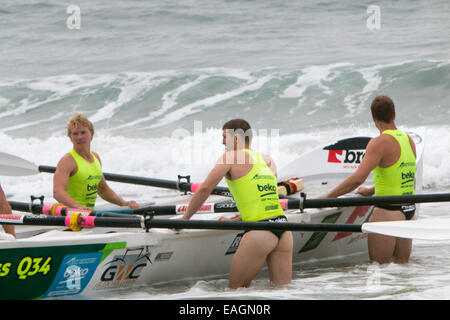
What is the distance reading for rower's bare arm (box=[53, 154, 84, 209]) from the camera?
552 centimetres

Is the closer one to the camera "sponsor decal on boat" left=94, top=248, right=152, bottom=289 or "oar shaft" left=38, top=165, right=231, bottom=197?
"sponsor decal on boat" left=94, top=248, right=152, bottom=289

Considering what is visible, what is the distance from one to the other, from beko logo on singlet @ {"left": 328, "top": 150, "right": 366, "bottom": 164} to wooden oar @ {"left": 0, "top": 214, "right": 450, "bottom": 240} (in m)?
2.09

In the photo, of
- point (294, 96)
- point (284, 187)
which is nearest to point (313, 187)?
point (284, 187)

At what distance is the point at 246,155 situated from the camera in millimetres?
4867

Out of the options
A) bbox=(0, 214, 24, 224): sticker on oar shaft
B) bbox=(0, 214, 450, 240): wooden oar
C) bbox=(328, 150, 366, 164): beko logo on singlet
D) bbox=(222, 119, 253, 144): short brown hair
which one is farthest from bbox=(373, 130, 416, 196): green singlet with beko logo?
bbox=(0, 214, 24, 224): sticker on oar shaft

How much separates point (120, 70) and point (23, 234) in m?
12.4

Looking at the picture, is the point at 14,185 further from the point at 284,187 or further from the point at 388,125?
the point at 388,125

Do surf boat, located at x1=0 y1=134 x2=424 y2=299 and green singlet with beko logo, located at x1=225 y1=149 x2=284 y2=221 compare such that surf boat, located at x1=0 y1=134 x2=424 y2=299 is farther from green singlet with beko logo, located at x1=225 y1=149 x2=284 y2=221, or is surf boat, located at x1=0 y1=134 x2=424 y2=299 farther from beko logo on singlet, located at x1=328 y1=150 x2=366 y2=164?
beko logo on singlet, located at x1=328 y1=150 x2=366 y2=164

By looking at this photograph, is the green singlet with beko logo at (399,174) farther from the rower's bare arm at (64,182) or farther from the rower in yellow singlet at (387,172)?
the rower's bare arm at (64,182)

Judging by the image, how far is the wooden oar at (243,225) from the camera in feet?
15.8

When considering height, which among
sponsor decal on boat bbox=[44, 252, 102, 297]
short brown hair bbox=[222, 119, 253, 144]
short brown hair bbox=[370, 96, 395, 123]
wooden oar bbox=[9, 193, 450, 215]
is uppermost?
short brown hair bbox=[370, 96, 395, 123]

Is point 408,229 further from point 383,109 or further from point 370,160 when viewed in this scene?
point 383,109

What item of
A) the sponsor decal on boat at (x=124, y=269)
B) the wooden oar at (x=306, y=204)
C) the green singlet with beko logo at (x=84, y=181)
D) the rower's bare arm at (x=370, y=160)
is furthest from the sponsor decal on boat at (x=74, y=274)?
the rower's bare arm at (x=370, y=160)

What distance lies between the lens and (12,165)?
22.6 ft
